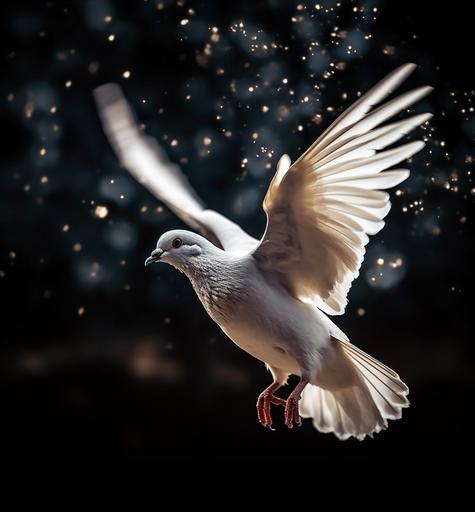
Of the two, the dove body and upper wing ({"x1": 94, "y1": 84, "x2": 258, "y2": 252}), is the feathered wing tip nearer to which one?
the dove body

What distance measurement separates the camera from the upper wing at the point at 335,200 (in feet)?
2.17

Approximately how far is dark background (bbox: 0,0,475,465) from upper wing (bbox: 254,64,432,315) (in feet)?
1.46

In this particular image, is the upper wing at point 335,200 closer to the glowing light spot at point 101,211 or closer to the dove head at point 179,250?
the dove head at point 179,250

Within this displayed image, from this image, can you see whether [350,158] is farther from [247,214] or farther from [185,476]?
[185,476]

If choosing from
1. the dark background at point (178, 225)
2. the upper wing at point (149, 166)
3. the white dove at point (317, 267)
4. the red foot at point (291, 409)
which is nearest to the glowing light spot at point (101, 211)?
the dark background at point (178, 225)

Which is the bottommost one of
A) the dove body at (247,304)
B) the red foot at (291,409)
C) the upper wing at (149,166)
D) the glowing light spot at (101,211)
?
the red foot at (291,409)

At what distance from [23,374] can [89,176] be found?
1.73 feet

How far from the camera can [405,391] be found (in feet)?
2.90

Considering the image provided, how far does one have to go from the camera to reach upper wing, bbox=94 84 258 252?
1062 millimetres

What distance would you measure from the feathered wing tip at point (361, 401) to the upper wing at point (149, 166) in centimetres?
27

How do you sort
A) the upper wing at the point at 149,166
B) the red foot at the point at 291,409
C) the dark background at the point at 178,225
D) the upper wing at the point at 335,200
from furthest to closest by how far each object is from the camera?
the dark background at the point at 178,225 < the upper wing at the point at 149,166 < the red foot at the point at 291,409 < the upper wing at the point at 335,200

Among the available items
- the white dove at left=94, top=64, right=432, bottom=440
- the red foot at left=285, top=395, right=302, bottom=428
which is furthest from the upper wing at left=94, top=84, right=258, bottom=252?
the red foot at left=285, top=395, right=302, bottom=428

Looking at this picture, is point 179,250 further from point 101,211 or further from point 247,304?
point 101,211

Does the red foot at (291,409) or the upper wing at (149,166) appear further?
the upper wing at (149,166)
